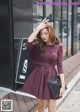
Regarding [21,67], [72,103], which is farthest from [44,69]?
[72,103]

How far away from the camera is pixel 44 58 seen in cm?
443

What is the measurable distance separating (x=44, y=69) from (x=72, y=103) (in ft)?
7.57

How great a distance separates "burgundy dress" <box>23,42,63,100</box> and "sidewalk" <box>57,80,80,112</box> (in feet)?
5.81

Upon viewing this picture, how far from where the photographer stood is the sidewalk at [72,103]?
6.18 m

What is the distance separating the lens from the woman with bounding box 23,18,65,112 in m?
4.40

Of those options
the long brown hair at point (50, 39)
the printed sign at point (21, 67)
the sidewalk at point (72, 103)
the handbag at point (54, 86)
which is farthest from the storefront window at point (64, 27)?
the handbag at point (54, 86)

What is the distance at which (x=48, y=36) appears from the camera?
14.4 feet

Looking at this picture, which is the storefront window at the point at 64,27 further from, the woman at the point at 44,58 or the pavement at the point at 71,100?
the woman at the point at 44,58

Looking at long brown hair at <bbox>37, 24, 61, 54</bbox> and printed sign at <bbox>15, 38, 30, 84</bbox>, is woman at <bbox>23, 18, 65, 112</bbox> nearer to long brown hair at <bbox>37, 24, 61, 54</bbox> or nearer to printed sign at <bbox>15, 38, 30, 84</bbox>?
long brown hair at <bbox>37, 24, 61, 54</bbox>

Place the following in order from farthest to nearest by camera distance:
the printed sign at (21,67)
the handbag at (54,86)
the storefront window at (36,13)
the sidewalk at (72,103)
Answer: the storefront window at (36,13), the printed sign at (21,67), the sidewalk at (72,103), the handbag at (54,86)

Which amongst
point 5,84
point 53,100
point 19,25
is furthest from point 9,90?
point 53,100

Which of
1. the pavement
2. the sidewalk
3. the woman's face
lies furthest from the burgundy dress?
the sidewalk

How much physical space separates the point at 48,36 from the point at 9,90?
285 cm

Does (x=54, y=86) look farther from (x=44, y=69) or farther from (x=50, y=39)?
(x=50, y=39)
